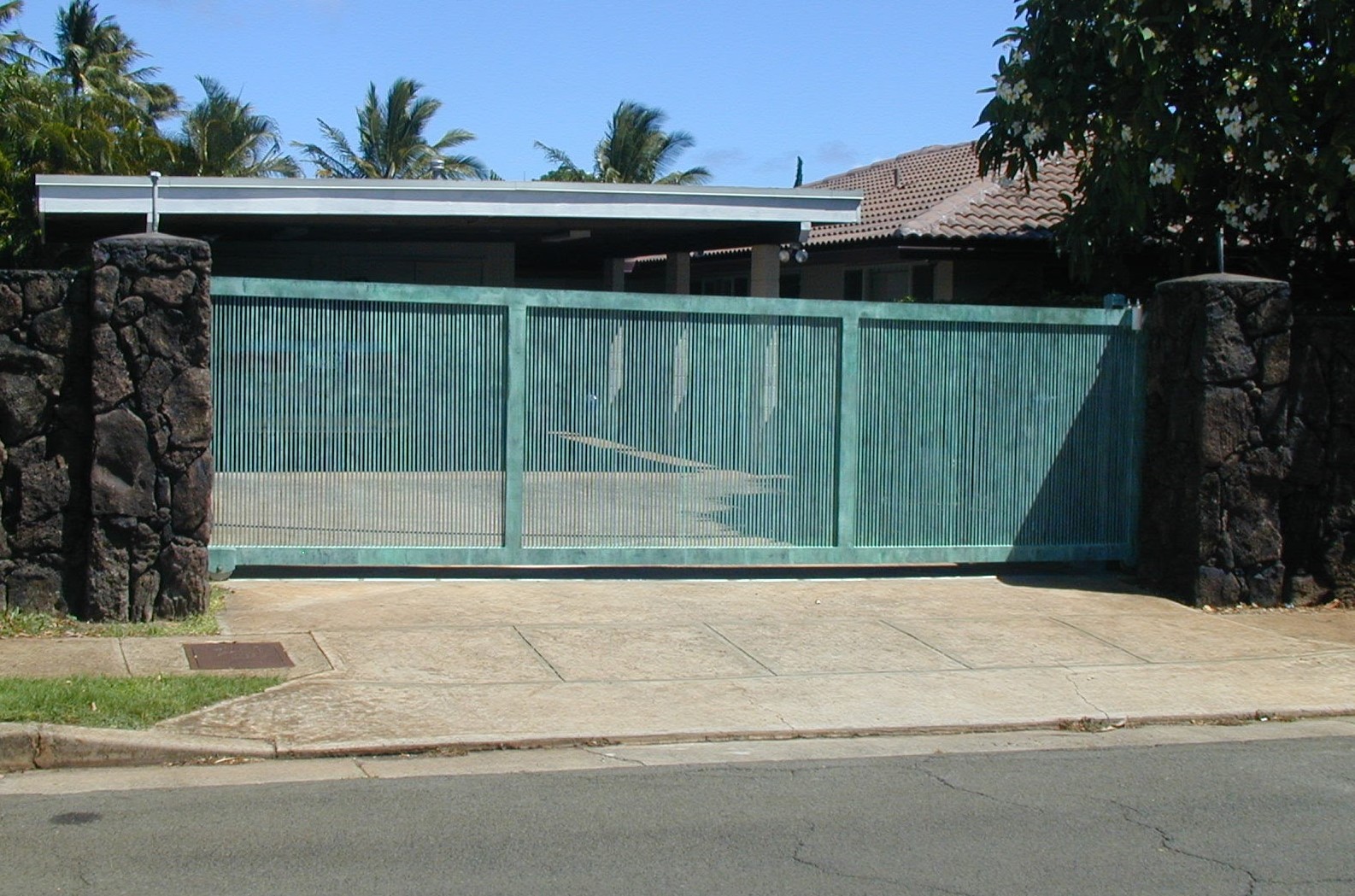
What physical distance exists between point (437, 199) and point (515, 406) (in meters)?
5.07

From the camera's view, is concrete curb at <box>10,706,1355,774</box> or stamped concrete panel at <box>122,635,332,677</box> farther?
stamped concrete panel at <box>122,635,332,677</box>

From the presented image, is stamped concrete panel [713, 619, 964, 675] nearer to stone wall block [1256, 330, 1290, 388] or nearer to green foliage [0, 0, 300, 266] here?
stone wall block [1256, 330, 1290, 388]

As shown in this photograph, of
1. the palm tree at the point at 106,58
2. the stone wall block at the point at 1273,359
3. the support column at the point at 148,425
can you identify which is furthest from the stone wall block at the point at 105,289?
the palm tree at the point at 106,58

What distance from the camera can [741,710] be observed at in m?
8.07

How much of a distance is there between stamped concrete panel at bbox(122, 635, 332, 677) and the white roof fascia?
21.6 feet

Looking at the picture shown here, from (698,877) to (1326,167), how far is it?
31.7 ft

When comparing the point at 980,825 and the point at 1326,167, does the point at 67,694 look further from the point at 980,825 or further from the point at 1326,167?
the point at 1326,167

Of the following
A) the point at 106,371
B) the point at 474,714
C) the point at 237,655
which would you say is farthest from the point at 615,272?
the point at 474,714

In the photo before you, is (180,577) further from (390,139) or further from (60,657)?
(390,139)

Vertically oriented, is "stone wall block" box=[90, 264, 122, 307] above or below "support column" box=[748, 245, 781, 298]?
below

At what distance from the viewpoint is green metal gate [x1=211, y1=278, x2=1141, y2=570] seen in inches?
416

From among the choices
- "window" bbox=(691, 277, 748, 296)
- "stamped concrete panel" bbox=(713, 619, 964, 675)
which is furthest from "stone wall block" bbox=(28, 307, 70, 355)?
"window" bbox=(691, 277, 748, 296)

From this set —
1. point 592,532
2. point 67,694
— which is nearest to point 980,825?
point 67,694

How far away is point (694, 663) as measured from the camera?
909 centimetres
